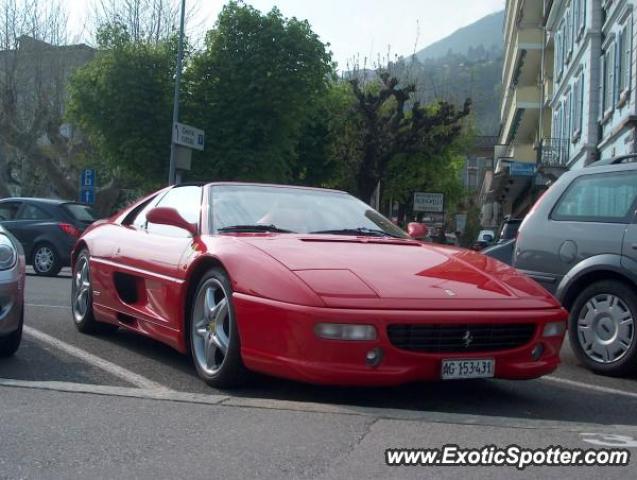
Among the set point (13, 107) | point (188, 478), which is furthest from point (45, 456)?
point (13, 107)

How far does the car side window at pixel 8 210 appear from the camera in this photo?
16.2m

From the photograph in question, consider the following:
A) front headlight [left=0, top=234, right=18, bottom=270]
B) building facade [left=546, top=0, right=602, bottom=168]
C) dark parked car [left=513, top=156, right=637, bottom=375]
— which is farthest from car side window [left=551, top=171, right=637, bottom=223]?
building facade [left=546, top=0, right=602, bottom=168]

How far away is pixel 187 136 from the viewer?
20531 mm

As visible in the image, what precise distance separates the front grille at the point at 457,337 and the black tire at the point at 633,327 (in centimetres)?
171

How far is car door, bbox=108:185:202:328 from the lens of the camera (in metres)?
5.85

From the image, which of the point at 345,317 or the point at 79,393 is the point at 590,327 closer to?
the point at 345,317

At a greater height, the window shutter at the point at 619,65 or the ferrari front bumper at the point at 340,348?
the window shutter at the point at 619,65

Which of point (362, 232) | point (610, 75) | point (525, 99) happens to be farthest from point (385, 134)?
point (362, 232)

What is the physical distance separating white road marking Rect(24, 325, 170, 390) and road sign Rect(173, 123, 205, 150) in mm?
12638

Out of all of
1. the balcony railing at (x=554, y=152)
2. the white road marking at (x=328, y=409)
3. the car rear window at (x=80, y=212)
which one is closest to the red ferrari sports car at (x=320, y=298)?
the white road marking at (x=328, y=409)

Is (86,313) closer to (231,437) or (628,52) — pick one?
(231,437)

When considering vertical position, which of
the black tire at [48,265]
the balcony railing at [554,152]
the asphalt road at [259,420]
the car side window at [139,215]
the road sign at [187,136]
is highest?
the balcony railing at [554,152]

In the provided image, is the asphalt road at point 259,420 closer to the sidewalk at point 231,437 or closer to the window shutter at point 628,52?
the sidewalk at point 231,437

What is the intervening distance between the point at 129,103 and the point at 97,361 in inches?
875
